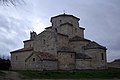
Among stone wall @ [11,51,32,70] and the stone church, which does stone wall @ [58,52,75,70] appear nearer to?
the stone church

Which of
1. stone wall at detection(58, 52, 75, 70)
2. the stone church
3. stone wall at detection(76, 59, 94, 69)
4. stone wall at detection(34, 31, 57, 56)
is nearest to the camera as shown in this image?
the stone church

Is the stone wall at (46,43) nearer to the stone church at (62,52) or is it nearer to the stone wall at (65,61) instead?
the stone church at (62,52)

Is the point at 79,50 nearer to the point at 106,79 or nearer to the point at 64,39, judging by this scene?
the point at 64,39

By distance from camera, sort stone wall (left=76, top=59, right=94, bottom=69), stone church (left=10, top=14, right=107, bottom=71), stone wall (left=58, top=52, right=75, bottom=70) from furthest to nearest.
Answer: stone wall (left=76, top=59, right=94, bottom=69)
stone wall (left=58, top=52, right=75, bottom=70)
stone church (left=10, top=14, right=107, bottom=71)

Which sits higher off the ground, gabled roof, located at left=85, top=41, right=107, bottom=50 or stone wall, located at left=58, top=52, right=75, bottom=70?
gabled roof, located at left=85, top=41, right=107, bottom=50

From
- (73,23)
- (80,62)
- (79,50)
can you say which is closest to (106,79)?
(80,62)

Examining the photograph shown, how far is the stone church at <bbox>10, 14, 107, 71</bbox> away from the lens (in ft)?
120

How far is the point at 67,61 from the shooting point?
122 feet

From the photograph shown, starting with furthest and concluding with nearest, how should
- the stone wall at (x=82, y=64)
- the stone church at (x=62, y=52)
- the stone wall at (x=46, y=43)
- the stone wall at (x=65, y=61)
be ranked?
the stone wall at (x=46, y=43) < the stone wall at (x=82, y=64) < the stone wall at (x=65, y=61) < the stone church at (x=62, y=52)

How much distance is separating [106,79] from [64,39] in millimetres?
15160

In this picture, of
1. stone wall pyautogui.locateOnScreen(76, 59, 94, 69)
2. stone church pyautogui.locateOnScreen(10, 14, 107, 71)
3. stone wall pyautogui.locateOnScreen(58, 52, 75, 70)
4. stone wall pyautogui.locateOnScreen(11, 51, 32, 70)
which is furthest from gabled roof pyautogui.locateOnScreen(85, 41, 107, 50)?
stone wall pyautogui.locateOnScreen(11, 51, 32, 70)

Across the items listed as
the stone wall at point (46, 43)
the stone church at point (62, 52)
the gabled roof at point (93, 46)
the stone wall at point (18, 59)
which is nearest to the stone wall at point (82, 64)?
the stone church at point (62, 52)

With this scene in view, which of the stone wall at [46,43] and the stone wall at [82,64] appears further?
the stone wall at [46,43]

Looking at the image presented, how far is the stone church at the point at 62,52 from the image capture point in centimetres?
3656
